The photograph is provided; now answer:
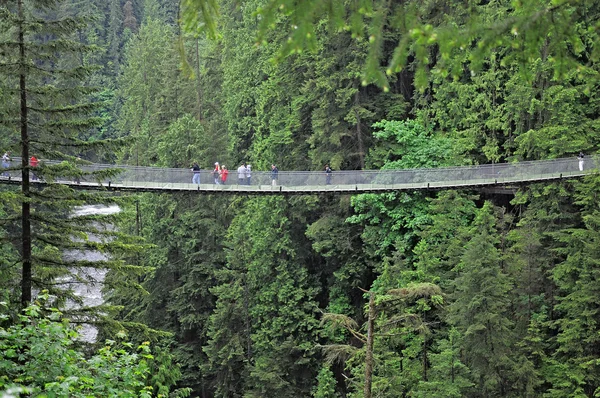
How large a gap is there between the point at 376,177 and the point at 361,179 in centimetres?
34

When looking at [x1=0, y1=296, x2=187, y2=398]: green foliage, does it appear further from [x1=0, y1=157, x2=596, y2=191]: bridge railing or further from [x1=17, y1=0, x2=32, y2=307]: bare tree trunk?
[x1=0, y1=157, x2=596, y2=191]: bridge railing

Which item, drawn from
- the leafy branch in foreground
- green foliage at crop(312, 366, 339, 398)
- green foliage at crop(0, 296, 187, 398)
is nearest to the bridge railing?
green foliage at crop(312, 366, 339, 398)

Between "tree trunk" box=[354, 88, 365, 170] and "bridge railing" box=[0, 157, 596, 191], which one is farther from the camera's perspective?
"tree trunk" box=[354, 88, 365, 170]

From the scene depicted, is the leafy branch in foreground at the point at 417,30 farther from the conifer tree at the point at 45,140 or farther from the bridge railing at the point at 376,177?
the bridge railing at the point at 376,177

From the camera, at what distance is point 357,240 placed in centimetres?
2402

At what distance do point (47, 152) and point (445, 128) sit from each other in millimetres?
14376

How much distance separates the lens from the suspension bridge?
17938 millimetres

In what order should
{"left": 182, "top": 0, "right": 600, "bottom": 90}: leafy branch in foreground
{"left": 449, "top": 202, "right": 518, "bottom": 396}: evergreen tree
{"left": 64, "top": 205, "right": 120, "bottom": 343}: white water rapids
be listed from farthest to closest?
{"left": 64, "top": 205, "right": 120, "bottom": 343}: white water rapids → {"left": 449, "top": 202, "right": 518, "bottom": 396}: evergreen tree → {"left": 182, "top": 0, "right": 600, "bottom": 90}: leafy branch in foreground

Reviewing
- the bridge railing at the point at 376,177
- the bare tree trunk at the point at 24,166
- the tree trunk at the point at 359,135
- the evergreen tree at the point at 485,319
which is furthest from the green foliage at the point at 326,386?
the bare tree trunk at the point at 24,166

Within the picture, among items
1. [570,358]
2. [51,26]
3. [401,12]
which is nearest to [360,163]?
[570,358]

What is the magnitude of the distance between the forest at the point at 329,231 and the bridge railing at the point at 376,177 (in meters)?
0.55

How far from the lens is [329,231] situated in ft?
78.3

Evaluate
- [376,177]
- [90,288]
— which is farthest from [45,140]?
[90,288]

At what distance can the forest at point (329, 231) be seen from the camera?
11477 mm
